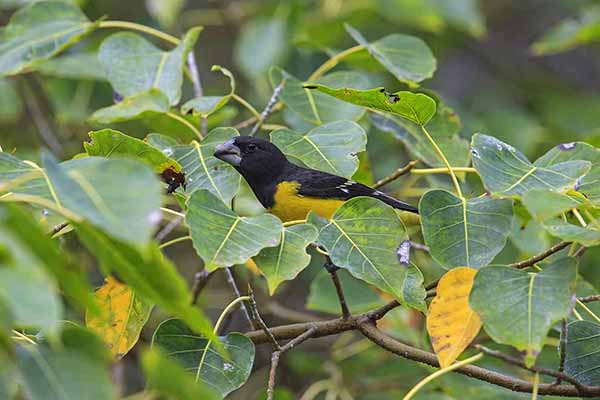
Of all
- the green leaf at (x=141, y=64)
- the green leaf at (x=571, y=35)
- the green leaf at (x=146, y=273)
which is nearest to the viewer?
the green leaf at (x=146, y=273)

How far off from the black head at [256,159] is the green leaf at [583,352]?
4.54 ft

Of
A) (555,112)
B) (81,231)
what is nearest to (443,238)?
(81,231)

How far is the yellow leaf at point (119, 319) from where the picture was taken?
90.4 inches

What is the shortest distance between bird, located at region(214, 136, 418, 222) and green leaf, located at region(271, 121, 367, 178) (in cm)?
47

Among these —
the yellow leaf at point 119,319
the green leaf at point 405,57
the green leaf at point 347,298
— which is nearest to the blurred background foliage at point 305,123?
the green leaf at point 347,298

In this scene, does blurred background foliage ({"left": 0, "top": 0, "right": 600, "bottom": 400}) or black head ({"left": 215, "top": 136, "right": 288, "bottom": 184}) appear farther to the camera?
blurred background foliage ({"left": 0, "top": 0, "right": 600, "bottom": 400})

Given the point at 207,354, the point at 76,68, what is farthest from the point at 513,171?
the point at 76,68

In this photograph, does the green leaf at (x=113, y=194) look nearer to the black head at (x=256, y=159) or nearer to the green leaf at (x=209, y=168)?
the green leaf at (x=209, y=168)

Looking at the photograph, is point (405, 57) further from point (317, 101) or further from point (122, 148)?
point (122, 148)

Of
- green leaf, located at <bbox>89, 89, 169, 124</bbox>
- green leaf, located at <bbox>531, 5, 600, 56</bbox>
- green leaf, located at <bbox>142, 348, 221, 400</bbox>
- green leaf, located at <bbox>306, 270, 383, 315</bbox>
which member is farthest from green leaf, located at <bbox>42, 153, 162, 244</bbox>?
A: green leaf, located at <bbox>531, 5, 600, 56</bbox>

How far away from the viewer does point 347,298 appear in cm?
376

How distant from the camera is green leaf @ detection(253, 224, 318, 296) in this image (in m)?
2.09

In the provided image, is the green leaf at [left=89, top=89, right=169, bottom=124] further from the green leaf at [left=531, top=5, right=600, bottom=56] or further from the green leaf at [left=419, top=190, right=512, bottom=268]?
the green leaf at [left=531, top=5, right=600, bottom=56]

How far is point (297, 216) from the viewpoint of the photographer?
3.32 m
